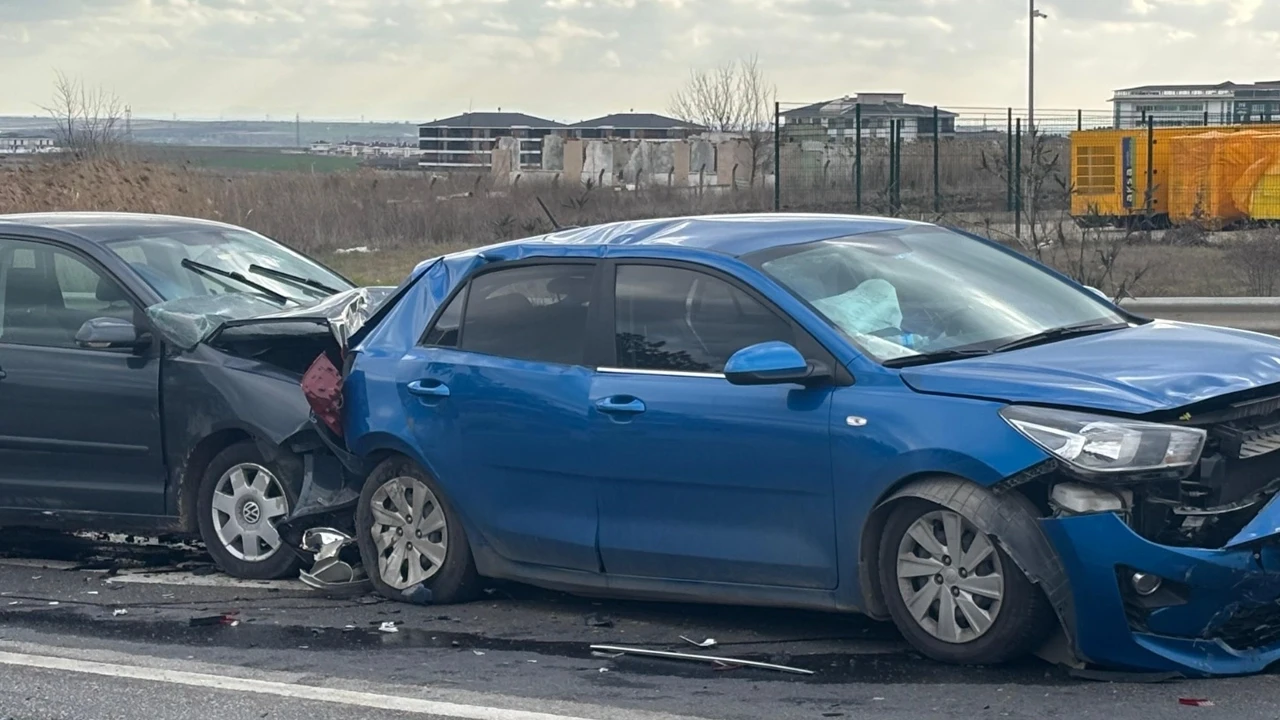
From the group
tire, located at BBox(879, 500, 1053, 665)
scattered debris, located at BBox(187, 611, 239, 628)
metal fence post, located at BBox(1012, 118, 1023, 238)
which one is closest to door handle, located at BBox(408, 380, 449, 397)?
scattered debris, located at BBox(187, 611, 239, 628)

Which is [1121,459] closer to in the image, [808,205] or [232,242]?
[232,242]

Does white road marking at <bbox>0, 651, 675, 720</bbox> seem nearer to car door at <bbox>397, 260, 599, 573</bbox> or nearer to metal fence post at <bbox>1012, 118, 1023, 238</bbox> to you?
car door at <bbox>397, 260, 599, 573</bbox>

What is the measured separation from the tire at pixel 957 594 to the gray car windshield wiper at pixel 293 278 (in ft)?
14.4

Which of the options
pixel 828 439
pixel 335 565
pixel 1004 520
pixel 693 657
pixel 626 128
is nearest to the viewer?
pixel 1004 520

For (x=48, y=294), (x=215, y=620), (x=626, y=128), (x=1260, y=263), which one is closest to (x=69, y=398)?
(x=48, y=294)

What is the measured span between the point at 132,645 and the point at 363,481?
124cm

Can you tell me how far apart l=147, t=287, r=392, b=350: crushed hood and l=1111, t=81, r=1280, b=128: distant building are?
75.7ft

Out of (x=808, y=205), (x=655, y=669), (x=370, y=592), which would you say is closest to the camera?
(x=655, y=669)

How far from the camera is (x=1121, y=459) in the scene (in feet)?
15.7

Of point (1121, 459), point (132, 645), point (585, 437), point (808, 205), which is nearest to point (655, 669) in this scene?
point (585, 437)

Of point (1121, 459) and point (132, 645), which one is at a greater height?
point (1121, 459)

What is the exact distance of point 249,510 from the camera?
7.34 metres

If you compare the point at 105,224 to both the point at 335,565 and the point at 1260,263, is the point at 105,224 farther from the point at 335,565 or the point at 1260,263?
the point at 1260,263

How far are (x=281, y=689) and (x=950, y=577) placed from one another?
2322 mm
